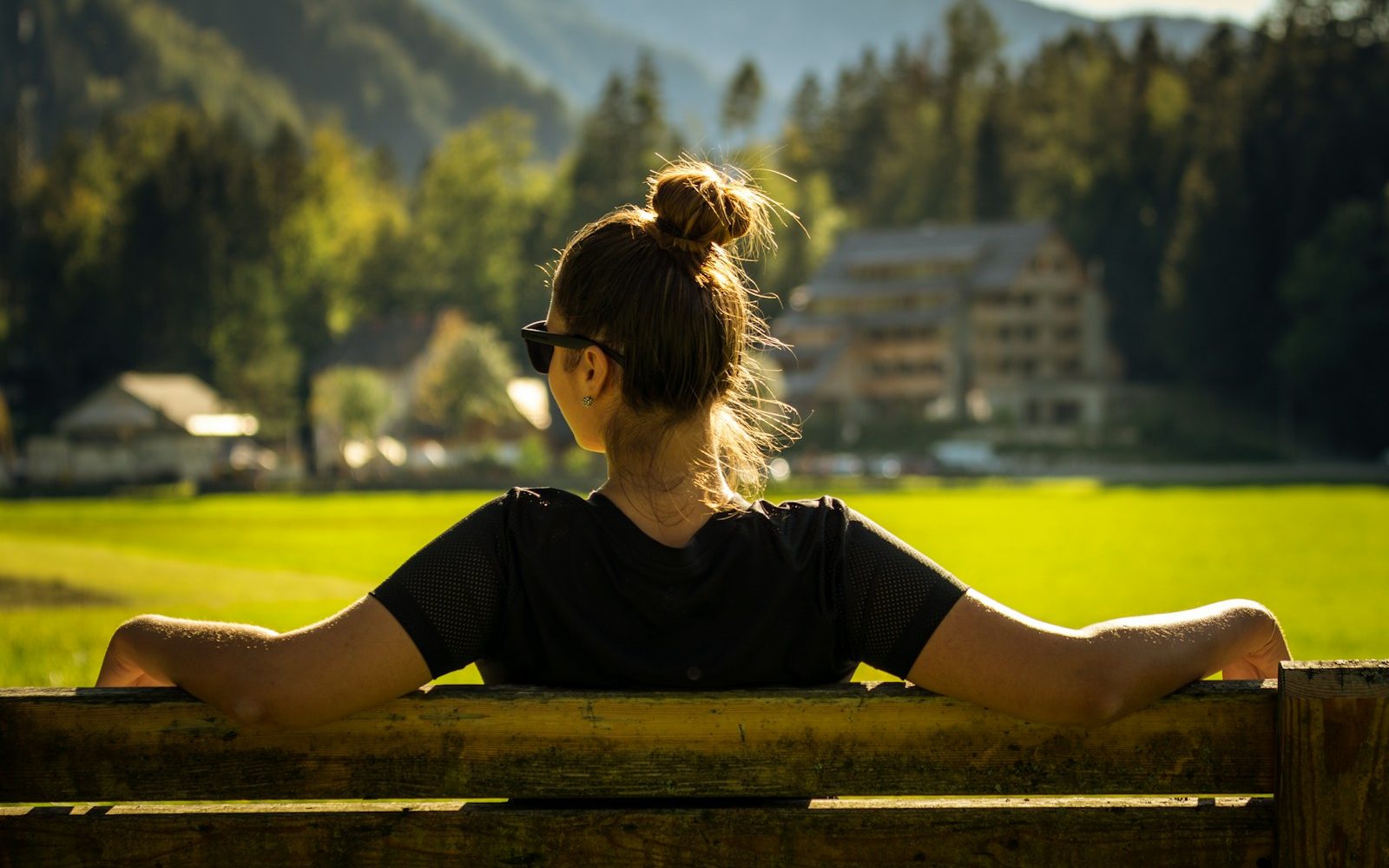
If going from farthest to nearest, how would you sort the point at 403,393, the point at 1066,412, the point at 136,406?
the point at 403,393, the point at 1066,412, the point at 136,406

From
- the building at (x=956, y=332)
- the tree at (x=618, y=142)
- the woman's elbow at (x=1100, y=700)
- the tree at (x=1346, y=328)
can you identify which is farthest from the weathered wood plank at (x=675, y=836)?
the tree at (x=618, y=142)

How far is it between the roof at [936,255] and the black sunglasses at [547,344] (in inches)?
3836

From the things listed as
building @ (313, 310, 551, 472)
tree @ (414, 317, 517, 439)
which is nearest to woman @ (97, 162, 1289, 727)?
building @ (313, 310, 551, 472)

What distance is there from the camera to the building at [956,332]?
98.5 m

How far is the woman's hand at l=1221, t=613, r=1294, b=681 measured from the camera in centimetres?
292

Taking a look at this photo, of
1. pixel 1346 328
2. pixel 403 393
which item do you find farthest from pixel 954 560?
pixel 403 393

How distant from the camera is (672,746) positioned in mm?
2572

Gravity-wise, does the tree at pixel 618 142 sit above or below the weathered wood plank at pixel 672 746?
above

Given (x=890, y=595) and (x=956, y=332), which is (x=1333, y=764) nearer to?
(x=890, y=595)

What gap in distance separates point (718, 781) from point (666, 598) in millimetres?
376

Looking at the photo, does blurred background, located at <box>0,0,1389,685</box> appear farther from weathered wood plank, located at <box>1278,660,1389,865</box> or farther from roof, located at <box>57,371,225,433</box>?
weathered wood plank, located at <box>1278,660,1389,865</box>

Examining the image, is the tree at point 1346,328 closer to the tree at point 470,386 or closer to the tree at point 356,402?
the tree at point 470,386

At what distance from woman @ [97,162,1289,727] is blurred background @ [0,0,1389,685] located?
106 feet

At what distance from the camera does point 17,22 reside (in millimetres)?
193125
